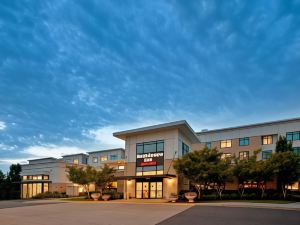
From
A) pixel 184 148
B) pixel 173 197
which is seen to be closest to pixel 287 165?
pixel 173 197

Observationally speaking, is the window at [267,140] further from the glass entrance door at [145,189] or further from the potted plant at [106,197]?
the potted plant at [106,197]

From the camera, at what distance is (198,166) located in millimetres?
28531

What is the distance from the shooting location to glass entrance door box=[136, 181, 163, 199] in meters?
34.3

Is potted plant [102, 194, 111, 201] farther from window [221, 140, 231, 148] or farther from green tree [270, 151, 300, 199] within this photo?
window [221, 140, 231, 148]

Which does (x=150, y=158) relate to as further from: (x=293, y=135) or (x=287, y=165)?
(x=293, y=135)

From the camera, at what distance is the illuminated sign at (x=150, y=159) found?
34787 mm

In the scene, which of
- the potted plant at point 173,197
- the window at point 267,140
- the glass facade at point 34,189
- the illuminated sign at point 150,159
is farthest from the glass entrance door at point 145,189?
the window at point 267,140

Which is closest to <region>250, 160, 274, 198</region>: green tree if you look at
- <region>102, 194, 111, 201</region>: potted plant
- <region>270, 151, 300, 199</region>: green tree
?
<region>270, 151, 300, 199</region>: green tree

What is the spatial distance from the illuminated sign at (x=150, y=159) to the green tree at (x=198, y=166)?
4.77 meters

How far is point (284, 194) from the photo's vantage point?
30234mm

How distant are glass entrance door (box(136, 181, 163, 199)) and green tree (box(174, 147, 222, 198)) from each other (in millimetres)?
5517

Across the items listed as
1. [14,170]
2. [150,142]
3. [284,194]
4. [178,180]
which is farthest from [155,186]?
[14,170]

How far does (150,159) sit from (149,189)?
3626 millimetres

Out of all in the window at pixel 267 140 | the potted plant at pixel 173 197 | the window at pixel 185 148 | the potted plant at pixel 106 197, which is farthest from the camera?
the window at pixel 267 140
